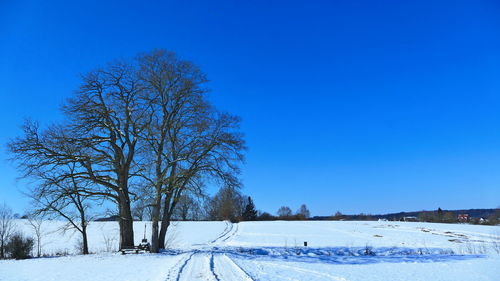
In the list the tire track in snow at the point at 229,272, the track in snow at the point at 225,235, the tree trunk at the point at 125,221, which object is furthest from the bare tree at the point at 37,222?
the track in snow at the point at 225,235

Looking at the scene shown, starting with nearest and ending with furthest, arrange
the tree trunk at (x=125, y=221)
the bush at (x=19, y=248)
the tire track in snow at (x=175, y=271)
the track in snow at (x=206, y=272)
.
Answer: the track in snow at (x=206, y=272)
the tire track in snow at (x=175, y=271)
the tree trunk at (x=125, y=221)
the bush at (x=19, y=248)

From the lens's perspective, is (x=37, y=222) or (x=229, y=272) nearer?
(x=229, y=272)

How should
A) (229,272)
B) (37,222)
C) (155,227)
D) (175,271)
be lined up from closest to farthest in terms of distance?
(229,272), (175,271), (155,227), (37,222)

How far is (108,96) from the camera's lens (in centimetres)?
1975

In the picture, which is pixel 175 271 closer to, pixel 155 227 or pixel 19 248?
pixel 155 227

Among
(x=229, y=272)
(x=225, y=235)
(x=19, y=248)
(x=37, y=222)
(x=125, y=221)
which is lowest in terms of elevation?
(x=225, y=235)

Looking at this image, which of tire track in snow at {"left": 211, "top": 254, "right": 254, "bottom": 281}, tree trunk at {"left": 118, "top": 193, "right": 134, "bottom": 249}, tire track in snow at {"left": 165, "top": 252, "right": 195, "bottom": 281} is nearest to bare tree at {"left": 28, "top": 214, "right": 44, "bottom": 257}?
tree trunk at {"left": 118, "top": 193, "right": 134, "bottom": 249}

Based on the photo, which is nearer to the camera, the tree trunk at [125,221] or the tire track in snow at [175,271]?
the tire track in snow at [175,271]

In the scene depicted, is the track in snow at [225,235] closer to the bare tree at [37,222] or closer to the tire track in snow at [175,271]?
the bare tree at [37,222]

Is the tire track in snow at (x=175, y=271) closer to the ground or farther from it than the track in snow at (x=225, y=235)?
farther from it

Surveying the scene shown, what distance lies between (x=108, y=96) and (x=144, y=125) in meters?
2.76

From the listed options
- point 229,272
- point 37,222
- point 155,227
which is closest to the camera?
point 229,272

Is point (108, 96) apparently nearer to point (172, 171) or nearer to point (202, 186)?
point (172, 171)

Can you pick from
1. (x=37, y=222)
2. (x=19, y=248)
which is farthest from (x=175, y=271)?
(x=37, y=222)
